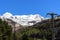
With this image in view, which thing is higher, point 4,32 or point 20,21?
point 20,21

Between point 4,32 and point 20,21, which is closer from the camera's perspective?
point 4,32

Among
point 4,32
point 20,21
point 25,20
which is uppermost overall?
point 25,20

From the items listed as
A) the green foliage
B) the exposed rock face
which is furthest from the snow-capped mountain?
the green foliage

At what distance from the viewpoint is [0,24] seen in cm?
2517

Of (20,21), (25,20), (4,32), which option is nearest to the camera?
(4,32)

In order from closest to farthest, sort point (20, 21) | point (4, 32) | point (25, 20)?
point (4, 32) → point (20, 21) → point (25, 20)

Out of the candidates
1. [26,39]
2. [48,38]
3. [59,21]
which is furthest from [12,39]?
[59,21]

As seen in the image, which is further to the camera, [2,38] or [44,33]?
[44,33]

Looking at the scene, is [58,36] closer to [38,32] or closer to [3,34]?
[38,32]

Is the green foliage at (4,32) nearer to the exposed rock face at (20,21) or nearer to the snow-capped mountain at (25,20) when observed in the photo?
the exposed rock face at (20,21)

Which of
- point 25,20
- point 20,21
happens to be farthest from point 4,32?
point 25,20

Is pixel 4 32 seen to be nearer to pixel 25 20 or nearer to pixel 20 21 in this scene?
pixel 20 21

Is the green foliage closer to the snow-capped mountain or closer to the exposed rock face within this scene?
the exposed rock face

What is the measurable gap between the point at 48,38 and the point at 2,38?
2378cm
